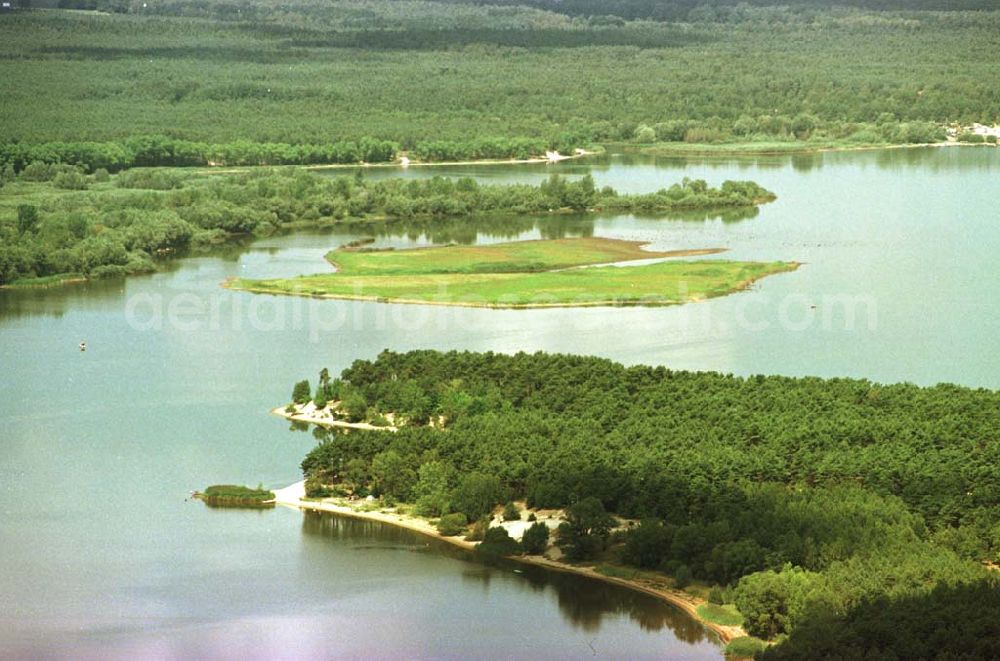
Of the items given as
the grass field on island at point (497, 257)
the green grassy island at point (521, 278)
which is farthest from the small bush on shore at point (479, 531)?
the grass field on island at point (497, 257)

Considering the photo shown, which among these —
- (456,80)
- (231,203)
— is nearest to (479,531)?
(231,203)

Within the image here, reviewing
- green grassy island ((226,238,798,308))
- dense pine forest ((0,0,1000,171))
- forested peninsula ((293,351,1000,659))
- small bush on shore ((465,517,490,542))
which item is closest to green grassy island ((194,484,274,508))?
forested peninsula ((293,351,1000,659))

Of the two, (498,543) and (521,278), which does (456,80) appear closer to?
(521,278)

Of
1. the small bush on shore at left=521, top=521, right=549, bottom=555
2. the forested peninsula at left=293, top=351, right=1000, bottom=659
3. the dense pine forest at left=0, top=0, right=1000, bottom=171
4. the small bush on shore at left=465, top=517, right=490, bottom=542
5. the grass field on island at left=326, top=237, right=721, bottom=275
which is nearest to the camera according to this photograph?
the forested peninsula at left=293, top=351, right=1000, bottom=659

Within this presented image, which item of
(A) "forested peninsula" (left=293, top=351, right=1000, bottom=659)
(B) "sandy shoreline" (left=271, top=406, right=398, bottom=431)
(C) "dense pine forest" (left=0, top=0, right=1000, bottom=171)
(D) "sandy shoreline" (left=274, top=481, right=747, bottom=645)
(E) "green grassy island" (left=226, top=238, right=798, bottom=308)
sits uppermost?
(C) "dense pine forest" (left=0, top=0, right=1000, bottom=171)

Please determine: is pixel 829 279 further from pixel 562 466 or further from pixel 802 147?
pixel 802 147

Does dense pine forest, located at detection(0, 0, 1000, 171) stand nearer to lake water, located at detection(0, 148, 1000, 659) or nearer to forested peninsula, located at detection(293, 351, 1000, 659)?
lake water, located at detection(0, 148, 1000, 659)
